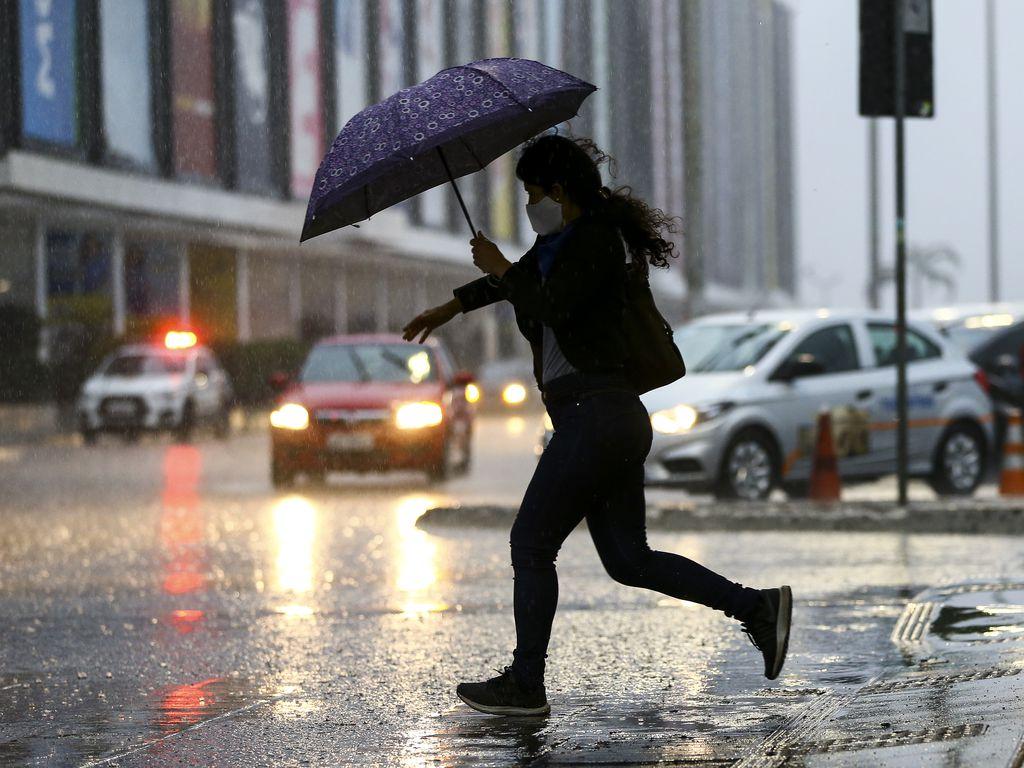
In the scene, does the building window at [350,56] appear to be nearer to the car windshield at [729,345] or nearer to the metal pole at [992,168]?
the metal pole at [992,168]

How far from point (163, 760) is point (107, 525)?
9549mm

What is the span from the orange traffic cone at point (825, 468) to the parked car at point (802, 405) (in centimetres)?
50

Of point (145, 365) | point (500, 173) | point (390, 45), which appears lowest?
point (145, 365)

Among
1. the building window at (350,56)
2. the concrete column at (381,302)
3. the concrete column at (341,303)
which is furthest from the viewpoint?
the concrete column at (381,302)

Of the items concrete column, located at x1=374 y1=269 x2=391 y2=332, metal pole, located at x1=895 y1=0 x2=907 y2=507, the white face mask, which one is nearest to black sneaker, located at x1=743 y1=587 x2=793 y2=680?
the white face mask

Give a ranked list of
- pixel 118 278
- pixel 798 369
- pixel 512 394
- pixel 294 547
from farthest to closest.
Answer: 1. pixel 118 278
2. pixel 512 394
3. pixel 798 369
4. pixel 294 547

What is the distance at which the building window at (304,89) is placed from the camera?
193 feet

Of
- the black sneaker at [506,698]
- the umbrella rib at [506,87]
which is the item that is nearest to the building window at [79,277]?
the umbrella rib at [506,87]

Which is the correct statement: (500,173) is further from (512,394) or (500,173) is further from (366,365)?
(366,365)

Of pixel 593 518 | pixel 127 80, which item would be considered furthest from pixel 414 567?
pixel 127 80

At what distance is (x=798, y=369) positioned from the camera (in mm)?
15781

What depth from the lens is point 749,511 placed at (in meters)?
13.5

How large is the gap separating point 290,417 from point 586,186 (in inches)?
525

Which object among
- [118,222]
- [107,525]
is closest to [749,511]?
[107,525]
